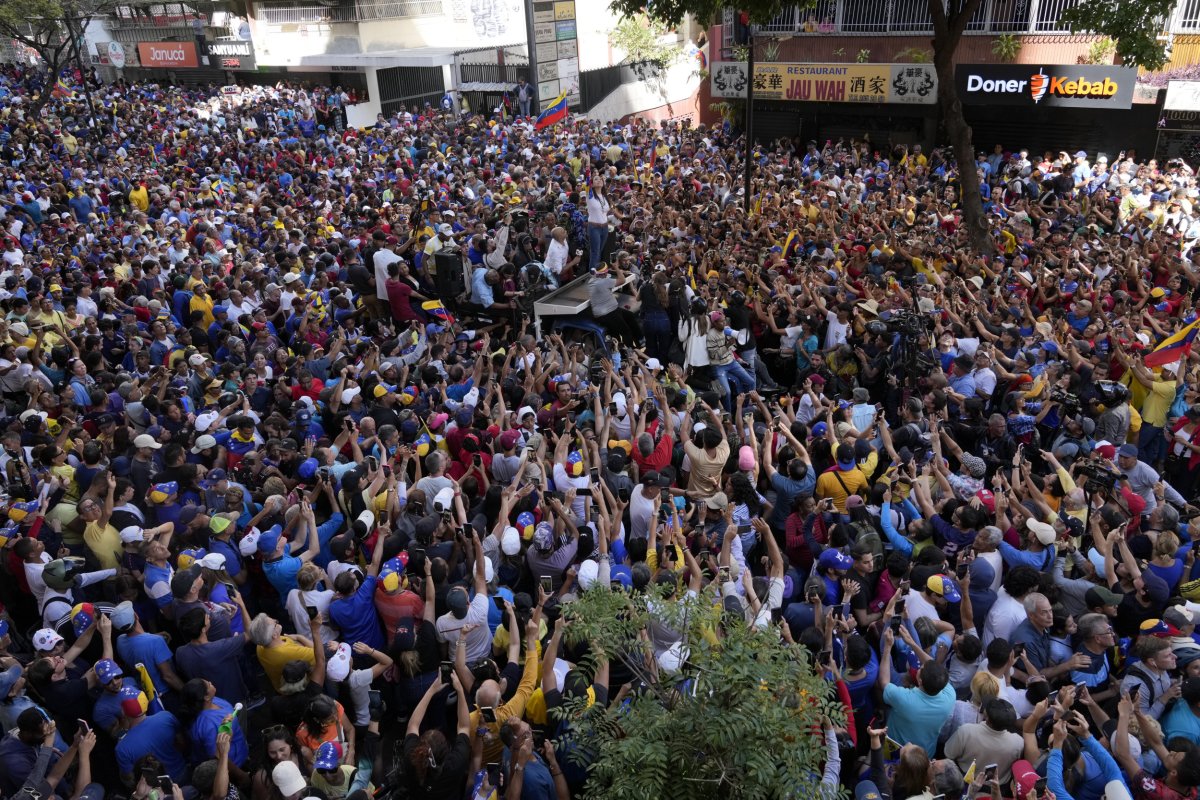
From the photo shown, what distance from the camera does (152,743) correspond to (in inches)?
179

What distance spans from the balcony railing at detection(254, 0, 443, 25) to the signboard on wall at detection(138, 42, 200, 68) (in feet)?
17.1

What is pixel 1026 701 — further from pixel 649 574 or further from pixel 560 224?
pixel 560 224

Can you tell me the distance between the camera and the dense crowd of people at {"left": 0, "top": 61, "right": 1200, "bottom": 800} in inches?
173

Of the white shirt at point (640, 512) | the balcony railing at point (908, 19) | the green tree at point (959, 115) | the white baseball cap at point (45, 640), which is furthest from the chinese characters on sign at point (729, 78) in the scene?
the white baseball cap at point (45, 640)

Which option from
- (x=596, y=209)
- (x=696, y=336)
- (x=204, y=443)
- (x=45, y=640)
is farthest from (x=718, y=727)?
(x=596, y=209)

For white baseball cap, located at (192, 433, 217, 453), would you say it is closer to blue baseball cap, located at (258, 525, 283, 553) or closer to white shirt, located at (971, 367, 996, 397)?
blue baseball cap, located at (258, 525, 283, 553)

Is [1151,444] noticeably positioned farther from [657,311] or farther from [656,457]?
[657,311]

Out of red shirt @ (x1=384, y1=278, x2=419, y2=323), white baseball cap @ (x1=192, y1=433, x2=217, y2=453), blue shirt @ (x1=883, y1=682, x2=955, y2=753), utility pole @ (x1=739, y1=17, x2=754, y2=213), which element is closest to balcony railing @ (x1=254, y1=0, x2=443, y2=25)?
utility pole @ (x1=739, y1=17, x2=754, y2=213)

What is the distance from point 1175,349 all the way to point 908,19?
14380 mm

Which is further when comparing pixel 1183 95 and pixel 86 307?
pixel 1183 95

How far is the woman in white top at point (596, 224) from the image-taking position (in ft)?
37.9

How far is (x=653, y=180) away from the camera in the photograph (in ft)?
56.0

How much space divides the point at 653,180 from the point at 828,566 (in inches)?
505

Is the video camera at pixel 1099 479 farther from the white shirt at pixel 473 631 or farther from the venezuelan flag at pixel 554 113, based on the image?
the venezuelan flag at pixel 554 113
